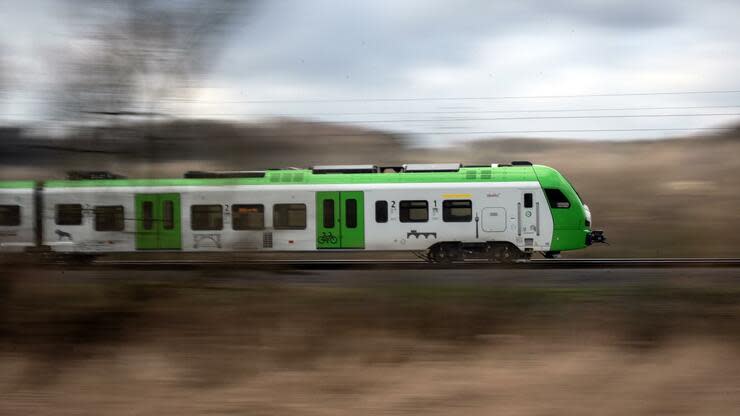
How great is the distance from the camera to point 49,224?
920cm

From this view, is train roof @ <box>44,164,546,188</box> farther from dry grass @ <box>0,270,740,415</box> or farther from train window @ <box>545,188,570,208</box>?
dry grass @ <box>0,270,740,415</box>

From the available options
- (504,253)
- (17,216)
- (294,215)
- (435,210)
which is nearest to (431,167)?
(435,210)

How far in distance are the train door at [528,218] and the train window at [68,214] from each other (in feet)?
42.1

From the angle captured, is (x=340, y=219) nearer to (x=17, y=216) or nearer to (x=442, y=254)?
(x=442, y=254)

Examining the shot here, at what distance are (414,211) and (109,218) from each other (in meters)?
11.7

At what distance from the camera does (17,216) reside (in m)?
8.70

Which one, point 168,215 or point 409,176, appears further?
point 409,176

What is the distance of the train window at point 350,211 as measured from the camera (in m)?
19.7

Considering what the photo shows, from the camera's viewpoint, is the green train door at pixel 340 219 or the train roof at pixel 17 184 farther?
the green train door at pixel 340 219

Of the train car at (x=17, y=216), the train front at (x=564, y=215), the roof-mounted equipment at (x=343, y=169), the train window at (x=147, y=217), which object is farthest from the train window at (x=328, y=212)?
the train car at (x=17, y=216)

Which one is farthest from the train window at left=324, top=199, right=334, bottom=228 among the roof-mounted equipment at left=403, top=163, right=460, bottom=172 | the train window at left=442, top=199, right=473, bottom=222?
the train window at left=442, top=199, right=473, bottom=222

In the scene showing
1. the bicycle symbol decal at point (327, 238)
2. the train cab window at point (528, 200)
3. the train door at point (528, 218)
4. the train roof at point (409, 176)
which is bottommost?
the bicycle symbol decal at point (327, 238)

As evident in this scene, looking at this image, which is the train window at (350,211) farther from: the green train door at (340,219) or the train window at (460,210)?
the train window at (460,210)

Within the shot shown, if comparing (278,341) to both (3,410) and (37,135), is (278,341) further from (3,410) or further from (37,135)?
(37,135)
